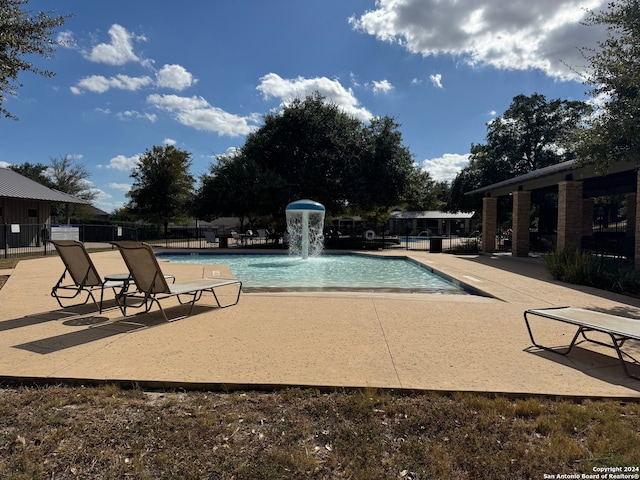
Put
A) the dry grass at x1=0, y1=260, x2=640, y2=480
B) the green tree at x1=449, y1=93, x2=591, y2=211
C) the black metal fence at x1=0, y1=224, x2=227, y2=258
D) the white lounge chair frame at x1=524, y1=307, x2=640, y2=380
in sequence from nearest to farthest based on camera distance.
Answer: the dry grass at x1=0, y1=260, x2=640, y2=480 < the white lounge chair frame at x1=524, y1=307, x2=640, y2=380 < the black metal fence at x1=0, y1=224, x2=227, y2=258 < the green tree at x1=449, y1=93, x2=591, y2=211

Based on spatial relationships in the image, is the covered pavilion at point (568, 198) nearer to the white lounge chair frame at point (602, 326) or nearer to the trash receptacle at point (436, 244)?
the trash receptacle at point (436, 244)

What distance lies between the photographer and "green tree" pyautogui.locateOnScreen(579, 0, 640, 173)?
802cm

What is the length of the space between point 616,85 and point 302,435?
9.79 metres

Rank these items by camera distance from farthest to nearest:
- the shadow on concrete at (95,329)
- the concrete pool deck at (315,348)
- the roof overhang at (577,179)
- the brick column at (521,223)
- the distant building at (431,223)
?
the distant building at (431,223) < the brick column at (521,223) < the roof overhang at (577,179) < the shadow on concrete at (95,329) < the concrete pool deck at (315,348)

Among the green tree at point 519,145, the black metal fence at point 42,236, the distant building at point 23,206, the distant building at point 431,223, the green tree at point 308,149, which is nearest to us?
the black metal fence at point 42,236

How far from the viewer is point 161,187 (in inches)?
Answer: 1438

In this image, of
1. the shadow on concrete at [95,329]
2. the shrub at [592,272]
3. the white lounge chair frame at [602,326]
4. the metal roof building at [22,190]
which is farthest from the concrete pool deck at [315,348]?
the metal roof building at [22,190]

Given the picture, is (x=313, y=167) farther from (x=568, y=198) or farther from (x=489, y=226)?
(x=568, y=198)

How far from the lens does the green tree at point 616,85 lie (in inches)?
316

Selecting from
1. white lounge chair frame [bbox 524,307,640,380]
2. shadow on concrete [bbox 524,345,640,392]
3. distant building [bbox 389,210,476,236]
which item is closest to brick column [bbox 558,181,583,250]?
white lounge chair frame [bbox 524,307,640,380]

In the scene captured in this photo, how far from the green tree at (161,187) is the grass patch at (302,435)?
116ft

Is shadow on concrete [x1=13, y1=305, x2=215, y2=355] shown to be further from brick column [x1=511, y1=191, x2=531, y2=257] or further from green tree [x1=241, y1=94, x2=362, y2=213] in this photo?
green tree [x1=241, y1=94, x2=362, y2=213]

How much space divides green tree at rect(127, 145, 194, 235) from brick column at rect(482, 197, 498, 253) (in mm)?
25917

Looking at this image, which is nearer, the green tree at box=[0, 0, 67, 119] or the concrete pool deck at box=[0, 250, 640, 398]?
the concrete pool deck at box=[0, 250, 640, 398]
